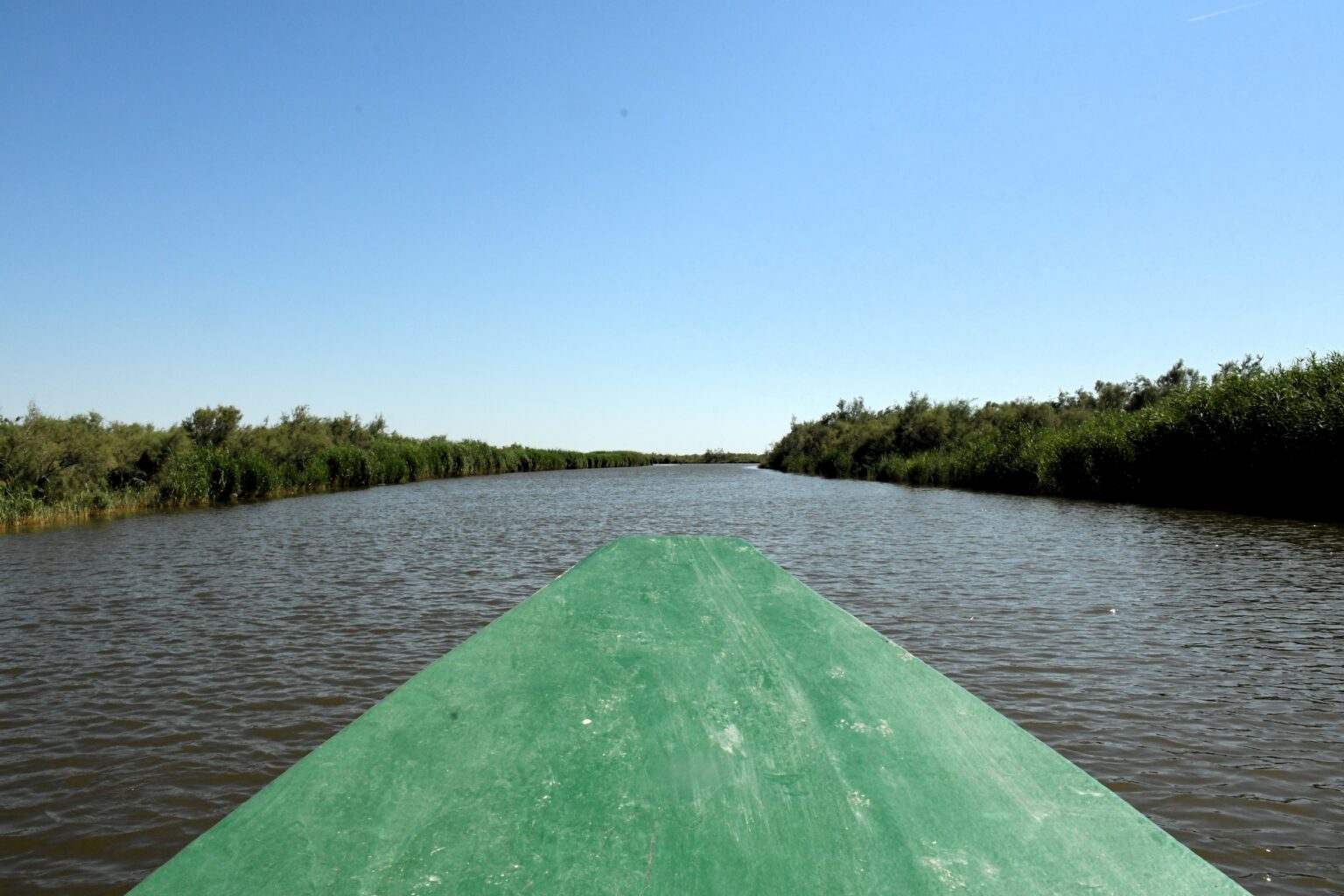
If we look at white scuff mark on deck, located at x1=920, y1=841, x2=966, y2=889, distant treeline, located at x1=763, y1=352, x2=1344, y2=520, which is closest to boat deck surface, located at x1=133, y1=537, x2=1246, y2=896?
white scuff mark on deck, located at x1=920, y1=841, x2=966, y2=889

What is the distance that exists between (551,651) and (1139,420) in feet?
91.7

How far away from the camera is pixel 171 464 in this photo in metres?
24.2

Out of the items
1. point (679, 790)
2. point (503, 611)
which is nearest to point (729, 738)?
point (679, 790)

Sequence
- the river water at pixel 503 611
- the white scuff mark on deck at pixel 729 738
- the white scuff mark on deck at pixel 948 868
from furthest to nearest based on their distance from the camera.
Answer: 1. the river water at pixel 503 611
2. the white scuff mark on deck at pixel 729 738
3. the white scuff mark on deck at pixel 948 868

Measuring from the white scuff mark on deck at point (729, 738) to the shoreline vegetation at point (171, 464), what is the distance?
22.2 m

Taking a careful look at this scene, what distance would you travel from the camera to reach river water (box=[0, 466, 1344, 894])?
4.06m

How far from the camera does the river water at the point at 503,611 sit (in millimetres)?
4062

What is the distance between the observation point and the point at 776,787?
2.86ft

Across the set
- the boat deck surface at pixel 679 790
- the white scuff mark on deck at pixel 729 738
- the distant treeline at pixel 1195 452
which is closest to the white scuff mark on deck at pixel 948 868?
the boat deck surface at pixel 679 790

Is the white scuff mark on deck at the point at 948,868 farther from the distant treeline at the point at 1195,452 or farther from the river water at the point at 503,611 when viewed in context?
the distant treeline at the point at 1195,452

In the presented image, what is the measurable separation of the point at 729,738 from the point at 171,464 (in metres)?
27.9

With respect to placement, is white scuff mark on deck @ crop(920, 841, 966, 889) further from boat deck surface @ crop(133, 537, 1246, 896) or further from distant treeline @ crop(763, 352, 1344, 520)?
distant treeline @ crop(763, 352, 1344, 520)

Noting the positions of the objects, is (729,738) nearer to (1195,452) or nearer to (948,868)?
(948,868)

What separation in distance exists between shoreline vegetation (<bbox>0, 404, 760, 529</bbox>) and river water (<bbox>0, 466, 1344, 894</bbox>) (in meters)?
3.58
